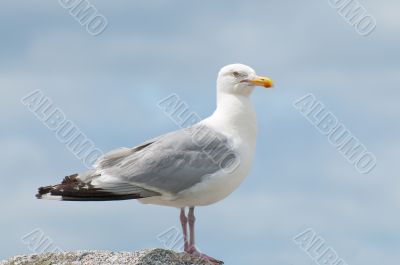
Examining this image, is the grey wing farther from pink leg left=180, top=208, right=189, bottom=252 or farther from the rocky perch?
the rocky perch

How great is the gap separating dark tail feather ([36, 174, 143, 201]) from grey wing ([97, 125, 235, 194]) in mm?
227

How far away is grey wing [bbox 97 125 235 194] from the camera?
9.27 m

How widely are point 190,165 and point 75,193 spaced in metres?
1.51

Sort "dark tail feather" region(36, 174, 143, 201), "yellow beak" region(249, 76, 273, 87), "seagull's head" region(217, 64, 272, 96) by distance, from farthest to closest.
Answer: "seagull's head" region(217, 64, 272, 96) < "yellow beak" region(249, 76, 273, 87) < "dark tail feather" region(36, 174, 143, 201)

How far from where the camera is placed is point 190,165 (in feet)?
30.7

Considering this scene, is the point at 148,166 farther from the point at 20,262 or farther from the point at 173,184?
the point at 20,262

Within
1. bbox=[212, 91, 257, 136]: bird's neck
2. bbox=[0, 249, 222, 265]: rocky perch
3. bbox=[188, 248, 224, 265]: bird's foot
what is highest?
bbox=[212, 91, 257, 136]: bird's neck

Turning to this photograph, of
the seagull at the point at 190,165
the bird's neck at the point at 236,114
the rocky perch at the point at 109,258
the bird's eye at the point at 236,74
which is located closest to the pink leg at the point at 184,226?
the seagull at the point at 190,165

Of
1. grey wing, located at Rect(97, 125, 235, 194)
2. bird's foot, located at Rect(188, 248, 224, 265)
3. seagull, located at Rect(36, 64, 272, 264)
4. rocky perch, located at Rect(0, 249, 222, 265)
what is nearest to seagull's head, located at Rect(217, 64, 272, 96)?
seagull, located at Rect(36, 64, 272, 264)

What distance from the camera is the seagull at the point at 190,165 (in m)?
9.28

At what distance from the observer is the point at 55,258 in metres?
10.5

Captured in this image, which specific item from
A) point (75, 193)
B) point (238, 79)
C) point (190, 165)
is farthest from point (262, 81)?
point (75, 193)

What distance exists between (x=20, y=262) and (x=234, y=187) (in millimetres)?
3419

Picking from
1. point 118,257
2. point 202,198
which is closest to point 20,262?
point 118,257
